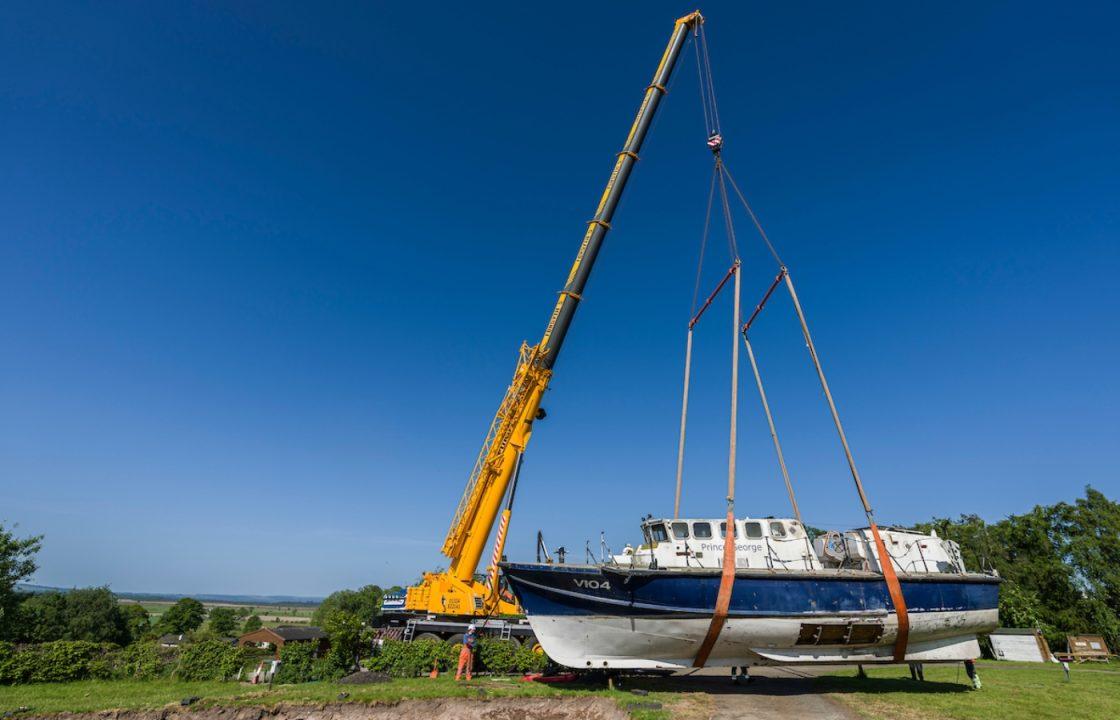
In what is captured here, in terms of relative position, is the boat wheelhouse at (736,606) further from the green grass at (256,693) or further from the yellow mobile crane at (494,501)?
the yellow mobile crane at (494,501)

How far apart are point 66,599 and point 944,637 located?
97291 millimetres

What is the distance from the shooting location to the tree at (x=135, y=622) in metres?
68.4

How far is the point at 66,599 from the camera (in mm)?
65688

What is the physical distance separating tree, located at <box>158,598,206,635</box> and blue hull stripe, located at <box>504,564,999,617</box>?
93343 mm

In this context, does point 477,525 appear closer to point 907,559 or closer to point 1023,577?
point 907,559

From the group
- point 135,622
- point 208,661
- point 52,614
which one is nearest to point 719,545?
point 208,661

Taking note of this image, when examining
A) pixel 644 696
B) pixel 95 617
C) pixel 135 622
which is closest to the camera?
pixel 644 696

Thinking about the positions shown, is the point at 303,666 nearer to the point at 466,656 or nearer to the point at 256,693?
the point at 256,693

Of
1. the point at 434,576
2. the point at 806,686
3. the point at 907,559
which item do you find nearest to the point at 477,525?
the point at 434,576

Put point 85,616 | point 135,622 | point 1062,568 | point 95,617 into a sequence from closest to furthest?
point 1062,568
point 85,616
point 95,617
point 135,622

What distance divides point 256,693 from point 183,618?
92.8 metres

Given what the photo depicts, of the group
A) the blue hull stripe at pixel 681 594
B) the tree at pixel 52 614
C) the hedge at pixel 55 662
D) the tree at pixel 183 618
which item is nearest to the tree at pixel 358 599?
the tree at pixel 183 618

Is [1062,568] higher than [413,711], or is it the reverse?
[1062,568]

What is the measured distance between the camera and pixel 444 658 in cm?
1582
